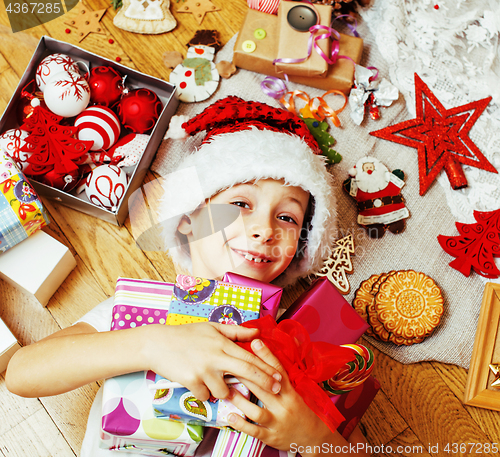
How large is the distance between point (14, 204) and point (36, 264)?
0.15 m

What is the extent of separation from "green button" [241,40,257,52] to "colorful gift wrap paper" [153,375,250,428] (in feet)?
3.01

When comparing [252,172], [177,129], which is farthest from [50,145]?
[252,172]

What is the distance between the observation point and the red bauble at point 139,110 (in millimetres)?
1044

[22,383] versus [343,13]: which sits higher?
[343,13]

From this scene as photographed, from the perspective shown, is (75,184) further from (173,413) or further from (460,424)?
(460,424)

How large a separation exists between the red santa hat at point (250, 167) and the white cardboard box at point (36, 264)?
0.92 feet

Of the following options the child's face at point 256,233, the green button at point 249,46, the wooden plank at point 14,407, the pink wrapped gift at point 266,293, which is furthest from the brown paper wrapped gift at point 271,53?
the wooden plank at point 14,407

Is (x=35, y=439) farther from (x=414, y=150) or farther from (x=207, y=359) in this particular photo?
(x=414, y=150)

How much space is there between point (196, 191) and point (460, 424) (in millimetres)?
890

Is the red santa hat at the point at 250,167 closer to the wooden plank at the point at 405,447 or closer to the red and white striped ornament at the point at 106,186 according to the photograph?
the red and white striped ornament at the point at 106,186

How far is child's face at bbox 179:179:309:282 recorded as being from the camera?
0.82 metres

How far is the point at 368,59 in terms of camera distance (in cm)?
121

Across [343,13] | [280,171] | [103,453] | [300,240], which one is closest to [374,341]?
[300,240]

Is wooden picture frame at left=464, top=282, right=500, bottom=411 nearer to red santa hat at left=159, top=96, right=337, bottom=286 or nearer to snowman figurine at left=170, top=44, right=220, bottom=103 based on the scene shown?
red santa hat at left=159, top=96, right=337, bottom=286
